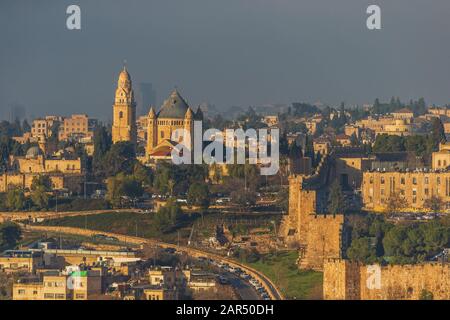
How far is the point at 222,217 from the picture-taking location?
55250 millimetres

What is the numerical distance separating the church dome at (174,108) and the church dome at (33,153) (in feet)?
13.1

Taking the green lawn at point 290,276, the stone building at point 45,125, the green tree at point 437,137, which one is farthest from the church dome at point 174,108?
the green lawn at point 290,276

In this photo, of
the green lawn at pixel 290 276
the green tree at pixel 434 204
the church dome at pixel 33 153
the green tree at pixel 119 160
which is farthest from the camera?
the church dome at pixel 33 153

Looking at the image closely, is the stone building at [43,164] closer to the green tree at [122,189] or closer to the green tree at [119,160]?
the green tree at [119,160]

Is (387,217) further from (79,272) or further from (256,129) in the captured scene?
(256,129)

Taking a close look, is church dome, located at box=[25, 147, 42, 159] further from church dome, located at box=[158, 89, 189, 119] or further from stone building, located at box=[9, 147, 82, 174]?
church dome, located at box=[158, 89, 189, 119]

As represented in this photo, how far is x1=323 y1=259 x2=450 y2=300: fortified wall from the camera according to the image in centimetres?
4178

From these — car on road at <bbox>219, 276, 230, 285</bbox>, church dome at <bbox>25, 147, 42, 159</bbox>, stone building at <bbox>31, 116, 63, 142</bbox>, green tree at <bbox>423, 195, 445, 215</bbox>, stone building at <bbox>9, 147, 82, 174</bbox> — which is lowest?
car on road at <bbox>219, 276, 230, 285</bbox>

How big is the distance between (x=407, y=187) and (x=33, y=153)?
16814mm

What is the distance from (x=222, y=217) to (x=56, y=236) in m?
3.93

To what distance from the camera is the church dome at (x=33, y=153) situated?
233 ft

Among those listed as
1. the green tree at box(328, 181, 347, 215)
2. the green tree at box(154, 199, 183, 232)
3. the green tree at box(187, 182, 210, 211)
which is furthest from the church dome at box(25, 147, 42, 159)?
the green tree at box(328, 181, 347, 215)

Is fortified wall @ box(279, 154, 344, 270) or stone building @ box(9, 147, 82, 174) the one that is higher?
stone building @ box(9, 147, 82, 174)

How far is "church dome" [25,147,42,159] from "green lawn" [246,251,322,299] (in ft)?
69.2
